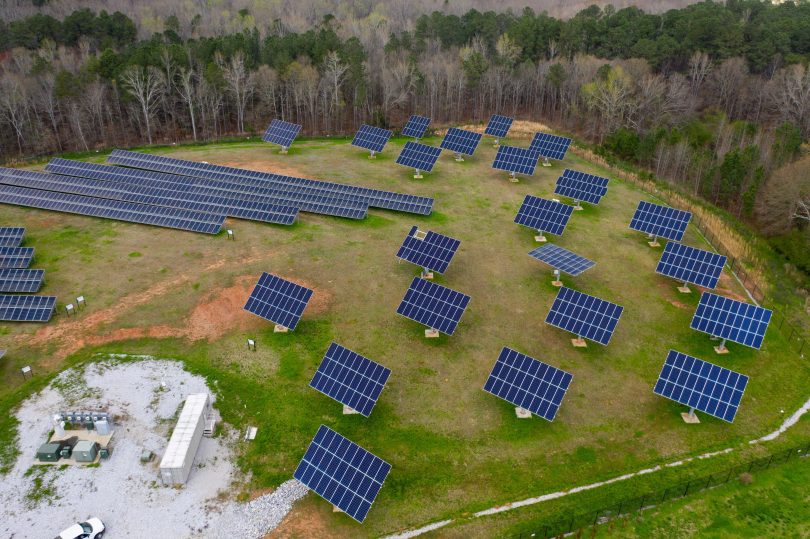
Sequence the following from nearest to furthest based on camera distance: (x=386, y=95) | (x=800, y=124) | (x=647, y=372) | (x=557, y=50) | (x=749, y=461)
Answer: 1. (x=749, y=461)
2. (x=647, y=372)
3. (x=800, y=124)
4. (x=386, y=95)
5. (x=557, y=50)

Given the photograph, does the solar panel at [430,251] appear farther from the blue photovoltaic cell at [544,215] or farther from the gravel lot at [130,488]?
the gravel lot at [130,488]

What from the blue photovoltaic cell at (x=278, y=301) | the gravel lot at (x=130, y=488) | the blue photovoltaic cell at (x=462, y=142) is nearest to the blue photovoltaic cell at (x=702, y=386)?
the gravel lot at (x=130, y=488)

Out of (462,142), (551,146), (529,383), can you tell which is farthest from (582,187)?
(529,383)

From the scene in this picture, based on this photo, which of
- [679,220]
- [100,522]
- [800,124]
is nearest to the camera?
[100,522]

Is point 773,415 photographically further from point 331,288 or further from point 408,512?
point 331,288

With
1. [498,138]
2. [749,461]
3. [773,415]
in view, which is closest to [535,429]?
[749,461]

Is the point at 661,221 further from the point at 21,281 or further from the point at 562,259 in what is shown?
the point at 21,281
